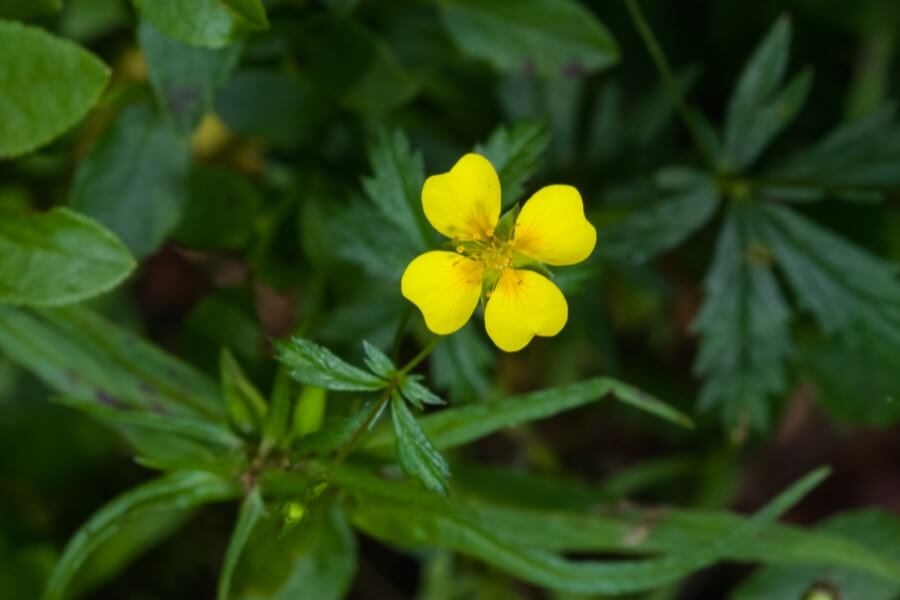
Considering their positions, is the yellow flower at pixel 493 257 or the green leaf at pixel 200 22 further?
the green leaf at pixel 200 22

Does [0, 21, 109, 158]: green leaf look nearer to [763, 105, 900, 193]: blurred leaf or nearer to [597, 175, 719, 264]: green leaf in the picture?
[597, 175, 719, 264]: green leaf

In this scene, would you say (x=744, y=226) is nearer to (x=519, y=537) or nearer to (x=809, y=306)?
(x=809, y=306)

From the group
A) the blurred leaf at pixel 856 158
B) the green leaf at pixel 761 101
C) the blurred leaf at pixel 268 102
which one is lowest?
the blurred leaf at pixel 268 102

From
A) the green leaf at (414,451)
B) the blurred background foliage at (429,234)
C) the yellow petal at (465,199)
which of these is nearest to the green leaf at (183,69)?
the blurred background foliage at (429,234)

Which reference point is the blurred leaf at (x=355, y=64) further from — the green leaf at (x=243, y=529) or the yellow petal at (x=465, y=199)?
the green leaf at (x=243, y=529)

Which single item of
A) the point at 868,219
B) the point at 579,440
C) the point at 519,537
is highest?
the point at 868,219

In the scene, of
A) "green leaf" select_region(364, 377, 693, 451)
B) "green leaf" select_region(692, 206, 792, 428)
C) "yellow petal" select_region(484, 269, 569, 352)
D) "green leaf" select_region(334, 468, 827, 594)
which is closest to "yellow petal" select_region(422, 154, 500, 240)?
"yellow petal" select_region(484, 269, 569, 352)

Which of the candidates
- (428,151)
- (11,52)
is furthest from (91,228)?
(428,151)
